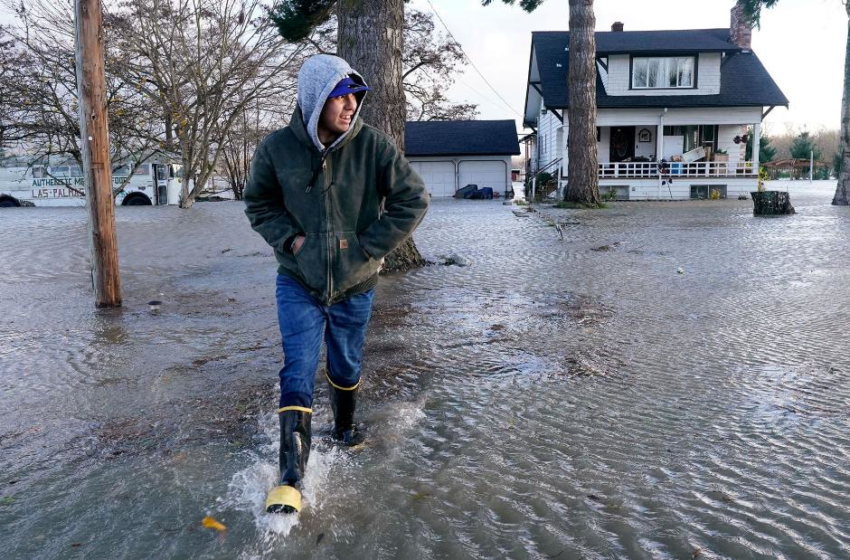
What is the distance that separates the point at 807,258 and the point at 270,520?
10.1 metres

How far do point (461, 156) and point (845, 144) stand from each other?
65.3 feet

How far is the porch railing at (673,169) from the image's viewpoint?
3072 centimetres

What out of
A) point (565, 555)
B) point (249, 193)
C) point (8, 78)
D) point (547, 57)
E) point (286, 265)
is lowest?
point (565, 555)

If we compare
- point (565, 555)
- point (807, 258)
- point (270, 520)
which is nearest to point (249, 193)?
point (270, 520)

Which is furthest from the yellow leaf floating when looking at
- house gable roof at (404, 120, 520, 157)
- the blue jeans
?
house gable roof at (404, 120, 520, 157)

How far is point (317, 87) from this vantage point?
10.8 feet

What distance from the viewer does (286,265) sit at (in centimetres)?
343

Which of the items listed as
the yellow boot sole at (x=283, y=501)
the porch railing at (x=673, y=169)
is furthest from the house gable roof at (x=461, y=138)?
the yellow boot sole at (x=283, y=501)

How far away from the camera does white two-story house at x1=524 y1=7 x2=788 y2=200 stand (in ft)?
101

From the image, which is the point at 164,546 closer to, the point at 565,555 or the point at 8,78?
the point at 565,555

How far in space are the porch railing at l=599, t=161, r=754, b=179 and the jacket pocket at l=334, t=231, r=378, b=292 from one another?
2861 centimetres

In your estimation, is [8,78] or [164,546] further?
[8,78]

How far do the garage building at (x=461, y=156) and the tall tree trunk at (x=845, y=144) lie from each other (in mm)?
17510

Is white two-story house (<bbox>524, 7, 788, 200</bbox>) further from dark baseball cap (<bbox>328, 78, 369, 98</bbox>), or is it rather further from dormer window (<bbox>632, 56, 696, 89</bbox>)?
dark baseball cap (<bbox>328, 78, 369, 98</bbox>)
